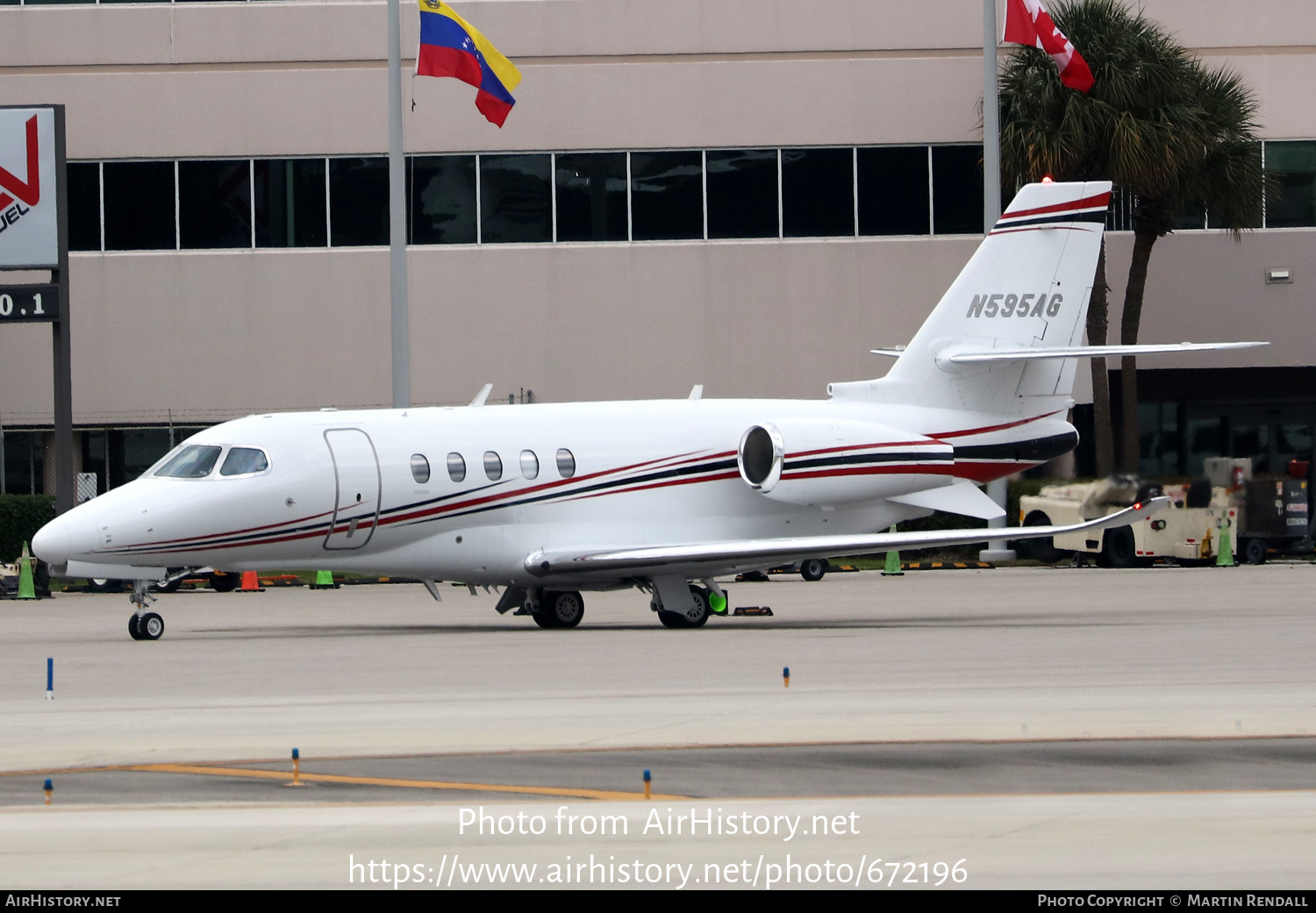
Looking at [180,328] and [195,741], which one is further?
[180,328]

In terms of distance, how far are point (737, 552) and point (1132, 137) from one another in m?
19.9

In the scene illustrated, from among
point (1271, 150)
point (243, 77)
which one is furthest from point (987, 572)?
point (243, 77)

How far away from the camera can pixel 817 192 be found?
144 ft

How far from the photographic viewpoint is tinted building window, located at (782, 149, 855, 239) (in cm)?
4397

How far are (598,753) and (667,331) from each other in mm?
31272

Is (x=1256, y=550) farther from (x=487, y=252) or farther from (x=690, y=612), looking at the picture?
(x=487, y=252)

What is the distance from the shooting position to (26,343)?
144ft

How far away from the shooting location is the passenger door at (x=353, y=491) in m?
24.2

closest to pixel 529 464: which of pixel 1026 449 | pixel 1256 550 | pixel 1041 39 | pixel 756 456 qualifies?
pixel 756 456

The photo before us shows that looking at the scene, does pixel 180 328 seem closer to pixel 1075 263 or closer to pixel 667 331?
pixel 667 331

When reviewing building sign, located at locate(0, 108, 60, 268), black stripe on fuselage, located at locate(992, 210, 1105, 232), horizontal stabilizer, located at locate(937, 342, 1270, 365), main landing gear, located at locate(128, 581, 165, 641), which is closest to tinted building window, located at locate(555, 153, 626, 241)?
building sign, located at locate(0, 108, 60, 268)

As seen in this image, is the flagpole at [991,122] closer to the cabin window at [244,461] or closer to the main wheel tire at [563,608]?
the main wheel tire at [563,608]

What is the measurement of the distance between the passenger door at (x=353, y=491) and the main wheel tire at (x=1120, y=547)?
61.0ft

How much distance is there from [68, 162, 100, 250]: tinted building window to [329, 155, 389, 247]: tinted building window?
547 cm
